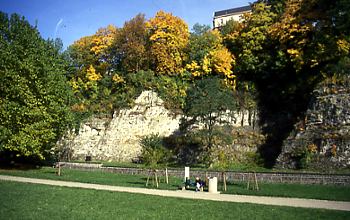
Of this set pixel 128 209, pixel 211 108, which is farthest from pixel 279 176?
pixel 128 209

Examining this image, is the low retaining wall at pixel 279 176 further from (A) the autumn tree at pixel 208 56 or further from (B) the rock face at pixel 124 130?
(A) the autumn tree at pixel 208 56

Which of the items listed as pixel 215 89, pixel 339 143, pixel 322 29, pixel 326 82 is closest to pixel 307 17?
pixel 322 29

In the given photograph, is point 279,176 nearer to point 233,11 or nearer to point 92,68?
point 92,68

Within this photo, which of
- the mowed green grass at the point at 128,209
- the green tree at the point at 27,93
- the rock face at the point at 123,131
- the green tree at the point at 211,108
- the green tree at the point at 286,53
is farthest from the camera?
the rock face at the point at 123,131

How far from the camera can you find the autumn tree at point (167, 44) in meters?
52.8

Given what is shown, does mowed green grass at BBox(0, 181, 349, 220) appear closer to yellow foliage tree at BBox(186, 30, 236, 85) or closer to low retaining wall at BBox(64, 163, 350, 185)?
low retaining wall at BBox(64, 163, 350, 185)

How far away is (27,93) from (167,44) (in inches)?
977

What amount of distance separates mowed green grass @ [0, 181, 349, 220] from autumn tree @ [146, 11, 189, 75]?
121 feet

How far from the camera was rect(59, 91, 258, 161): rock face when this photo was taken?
1793 inches

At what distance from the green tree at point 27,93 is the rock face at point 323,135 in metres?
22.1

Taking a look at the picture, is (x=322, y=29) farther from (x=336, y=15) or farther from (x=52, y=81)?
(x=52, y=81)

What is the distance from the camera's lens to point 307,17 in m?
42.1

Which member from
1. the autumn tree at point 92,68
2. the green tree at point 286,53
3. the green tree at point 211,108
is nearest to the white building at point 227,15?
the autumn tree at point 92,68

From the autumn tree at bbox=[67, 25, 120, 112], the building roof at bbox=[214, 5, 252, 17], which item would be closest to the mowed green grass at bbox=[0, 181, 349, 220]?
the autumn tree at bbox=[67, 25, 120, 112]
